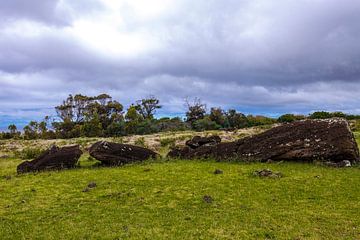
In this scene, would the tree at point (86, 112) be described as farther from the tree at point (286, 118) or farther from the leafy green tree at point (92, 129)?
the tree at point (286, 118)

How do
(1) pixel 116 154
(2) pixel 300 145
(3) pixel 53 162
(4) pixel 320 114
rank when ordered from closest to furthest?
1. (2) pixel 300 145
2. (3) pixel 53 162
3. (1) pixel 116 154
4. (4) pixel 320 114

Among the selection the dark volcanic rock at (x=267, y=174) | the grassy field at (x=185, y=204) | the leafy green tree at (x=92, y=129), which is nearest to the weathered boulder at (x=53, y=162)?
the grassy field at (x=185, y=204)

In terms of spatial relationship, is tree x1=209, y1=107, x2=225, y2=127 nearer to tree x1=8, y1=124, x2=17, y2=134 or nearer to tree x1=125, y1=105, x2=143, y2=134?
tree x1=125, y1=105, x2=143, y2=134

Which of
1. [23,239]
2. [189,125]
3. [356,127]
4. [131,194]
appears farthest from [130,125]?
[23,239]

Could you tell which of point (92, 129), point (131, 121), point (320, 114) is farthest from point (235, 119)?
point (92, 129)

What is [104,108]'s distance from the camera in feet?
254

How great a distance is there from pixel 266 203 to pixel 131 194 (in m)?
5.38

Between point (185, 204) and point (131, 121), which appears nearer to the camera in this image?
point (185, 204)

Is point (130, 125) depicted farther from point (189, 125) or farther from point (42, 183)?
point (42, 183)

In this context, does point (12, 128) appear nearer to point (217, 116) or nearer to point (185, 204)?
point (217, 116)

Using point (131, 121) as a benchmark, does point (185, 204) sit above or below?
below

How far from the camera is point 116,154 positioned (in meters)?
21.6

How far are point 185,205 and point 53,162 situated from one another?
38.4 feet

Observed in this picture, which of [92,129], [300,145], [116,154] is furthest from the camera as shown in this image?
[92,129]
